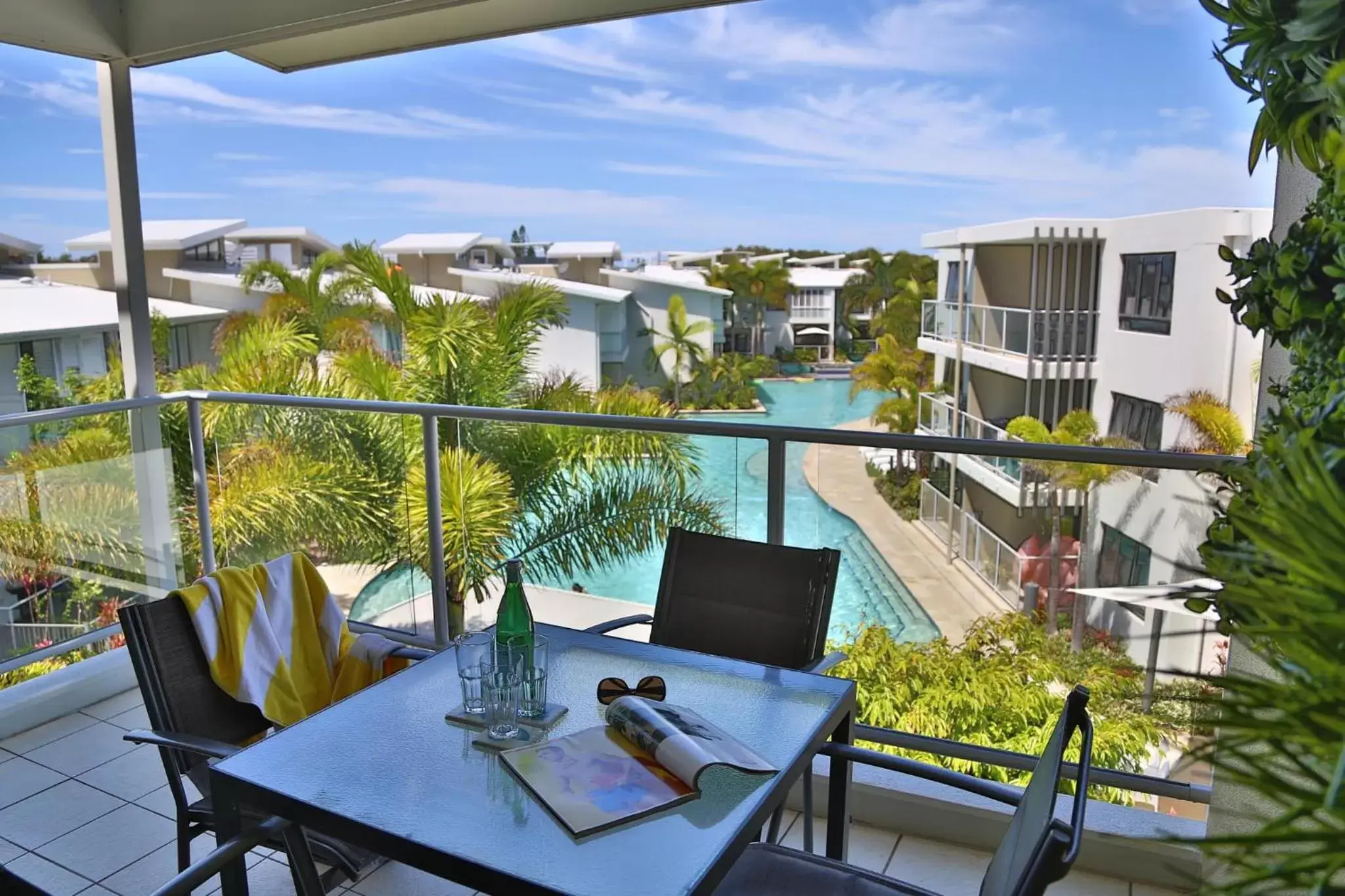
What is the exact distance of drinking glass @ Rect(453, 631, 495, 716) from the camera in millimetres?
1954

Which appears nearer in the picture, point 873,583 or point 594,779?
point 594,779

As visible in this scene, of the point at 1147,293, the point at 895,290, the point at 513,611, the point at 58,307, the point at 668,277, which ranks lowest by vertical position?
the point at 513,611

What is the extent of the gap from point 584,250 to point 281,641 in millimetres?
34696

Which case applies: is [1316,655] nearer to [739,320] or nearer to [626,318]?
[626,318]

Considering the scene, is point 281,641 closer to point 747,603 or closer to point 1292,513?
point 747,603

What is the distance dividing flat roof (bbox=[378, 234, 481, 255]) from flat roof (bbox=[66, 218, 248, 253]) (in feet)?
17.4

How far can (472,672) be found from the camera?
1.96 m

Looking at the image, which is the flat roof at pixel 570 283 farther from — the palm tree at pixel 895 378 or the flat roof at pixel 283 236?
the palm tree at pixel 895 378

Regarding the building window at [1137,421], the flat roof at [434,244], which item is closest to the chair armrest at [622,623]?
the building window at [1137,421]

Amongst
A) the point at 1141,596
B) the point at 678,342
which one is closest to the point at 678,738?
the point at 1141,596

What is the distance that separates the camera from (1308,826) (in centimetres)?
128

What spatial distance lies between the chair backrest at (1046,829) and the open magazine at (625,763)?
1.33 feet

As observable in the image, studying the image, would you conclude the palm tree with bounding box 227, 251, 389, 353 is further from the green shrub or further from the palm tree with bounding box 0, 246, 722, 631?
the green shrub

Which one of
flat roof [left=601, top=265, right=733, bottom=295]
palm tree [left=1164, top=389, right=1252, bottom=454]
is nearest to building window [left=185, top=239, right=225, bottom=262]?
flat roof [left=601, top=265, right=733, bottom=295]
